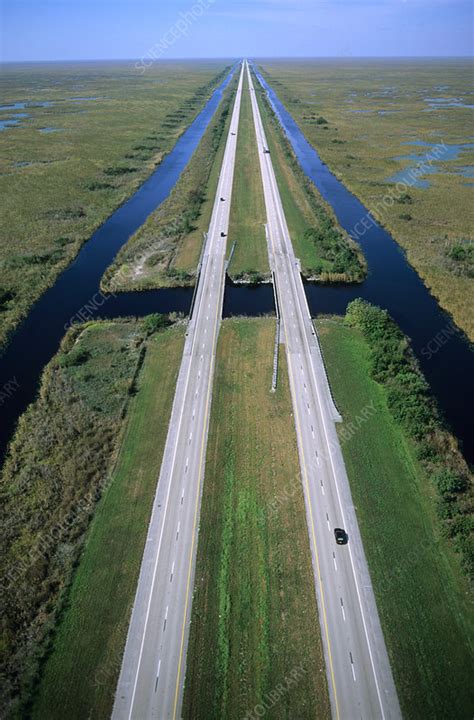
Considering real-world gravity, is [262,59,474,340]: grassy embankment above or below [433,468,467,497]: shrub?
above

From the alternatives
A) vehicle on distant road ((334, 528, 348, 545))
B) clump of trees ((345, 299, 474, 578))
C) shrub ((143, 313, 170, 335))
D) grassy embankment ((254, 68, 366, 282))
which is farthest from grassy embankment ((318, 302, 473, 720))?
grassy embankment ((254, 68, 366, 282))

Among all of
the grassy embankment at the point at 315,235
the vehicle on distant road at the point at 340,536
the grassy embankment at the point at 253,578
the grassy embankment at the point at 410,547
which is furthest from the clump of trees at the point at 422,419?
the grassy embankment at the point at 315,235

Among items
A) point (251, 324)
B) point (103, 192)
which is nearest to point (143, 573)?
point (251, 324)

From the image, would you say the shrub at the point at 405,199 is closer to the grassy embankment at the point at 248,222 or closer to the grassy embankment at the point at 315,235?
the grassy embankment at the point at 315,235

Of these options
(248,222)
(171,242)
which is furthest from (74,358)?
(248,222)

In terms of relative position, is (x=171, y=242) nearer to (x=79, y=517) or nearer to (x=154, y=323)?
(x=154, y=323)

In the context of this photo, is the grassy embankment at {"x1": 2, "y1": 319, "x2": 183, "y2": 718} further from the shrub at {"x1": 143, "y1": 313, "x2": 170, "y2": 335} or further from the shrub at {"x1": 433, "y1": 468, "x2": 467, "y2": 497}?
the shrub at {"x1": 433, "y1": 468, "x2": 467, "y2": 497}


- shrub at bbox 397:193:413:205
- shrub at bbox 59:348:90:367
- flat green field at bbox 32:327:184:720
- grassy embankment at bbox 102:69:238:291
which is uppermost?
shrub at bbox 397:193:413:205
